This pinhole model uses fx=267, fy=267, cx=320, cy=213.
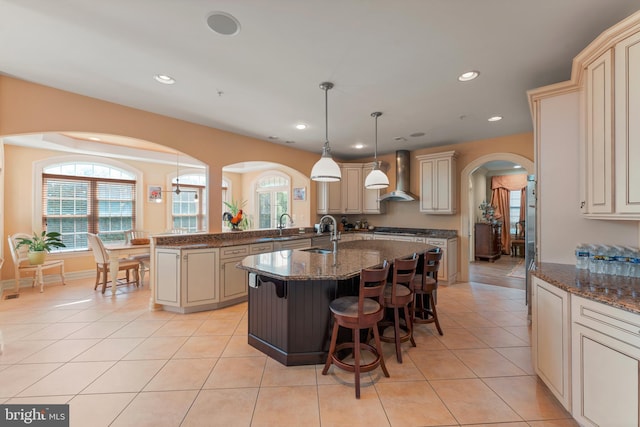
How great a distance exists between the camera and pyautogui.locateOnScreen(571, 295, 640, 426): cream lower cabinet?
1298mm

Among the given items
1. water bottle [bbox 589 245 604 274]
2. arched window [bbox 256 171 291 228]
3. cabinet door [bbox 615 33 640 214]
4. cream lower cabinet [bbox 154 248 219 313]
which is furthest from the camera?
arched window [bbox 256 171 291 228]

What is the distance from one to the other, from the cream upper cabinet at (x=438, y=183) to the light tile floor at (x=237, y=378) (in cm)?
233

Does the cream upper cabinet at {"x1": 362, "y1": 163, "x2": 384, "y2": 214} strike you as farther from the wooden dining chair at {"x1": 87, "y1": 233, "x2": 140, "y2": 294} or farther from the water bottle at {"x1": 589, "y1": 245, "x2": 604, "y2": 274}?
the wooden dining chair at {"x1": 87, "y1": 233, "x2": 140, "y2": 294}

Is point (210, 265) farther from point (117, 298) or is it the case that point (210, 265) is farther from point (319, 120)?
point (319, 120)

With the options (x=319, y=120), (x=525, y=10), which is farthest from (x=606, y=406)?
(x=319, y=120)

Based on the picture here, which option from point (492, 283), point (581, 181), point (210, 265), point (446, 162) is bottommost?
point (492, 283)

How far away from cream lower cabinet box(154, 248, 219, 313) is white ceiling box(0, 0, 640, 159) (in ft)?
6.30

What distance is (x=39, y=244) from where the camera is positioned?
461 cm

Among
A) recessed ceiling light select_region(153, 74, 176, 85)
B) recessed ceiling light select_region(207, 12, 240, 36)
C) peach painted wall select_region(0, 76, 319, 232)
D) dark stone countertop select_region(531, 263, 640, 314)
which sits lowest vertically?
dark stone countertop select_region(531, 263, 640, 314)

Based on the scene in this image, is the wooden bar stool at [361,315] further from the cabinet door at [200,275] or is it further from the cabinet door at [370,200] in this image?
the cabinet door at [370,200]

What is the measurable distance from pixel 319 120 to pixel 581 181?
2937 mm

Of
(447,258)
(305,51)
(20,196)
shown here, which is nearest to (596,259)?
(305,51)

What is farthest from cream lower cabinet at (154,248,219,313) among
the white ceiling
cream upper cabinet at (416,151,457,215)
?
cream upper cabinet at (416,151,457,215)

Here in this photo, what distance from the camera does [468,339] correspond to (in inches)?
111
